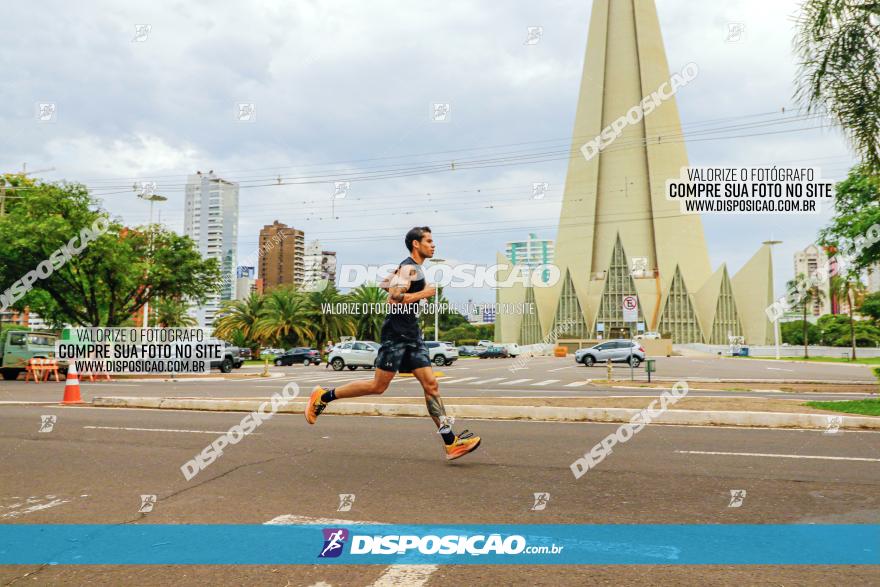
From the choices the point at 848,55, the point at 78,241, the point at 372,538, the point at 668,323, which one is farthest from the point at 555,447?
the point at 668,323

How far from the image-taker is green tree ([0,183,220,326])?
29.0 meters

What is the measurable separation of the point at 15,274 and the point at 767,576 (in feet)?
113

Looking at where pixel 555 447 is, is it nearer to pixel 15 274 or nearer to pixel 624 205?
pixel 15 274

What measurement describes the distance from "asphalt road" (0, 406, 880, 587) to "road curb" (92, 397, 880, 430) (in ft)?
2.56

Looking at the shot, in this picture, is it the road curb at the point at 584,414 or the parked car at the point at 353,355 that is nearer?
the road curb at the point at 584,414

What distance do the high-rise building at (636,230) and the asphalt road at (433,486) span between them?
8177 cm

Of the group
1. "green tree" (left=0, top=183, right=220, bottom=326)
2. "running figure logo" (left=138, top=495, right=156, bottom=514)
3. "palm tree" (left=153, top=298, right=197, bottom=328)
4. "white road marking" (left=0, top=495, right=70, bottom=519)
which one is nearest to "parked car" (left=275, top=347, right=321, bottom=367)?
"green tree" (left=0, top=183, right=220, bottom=326)

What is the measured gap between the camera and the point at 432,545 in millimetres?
3705

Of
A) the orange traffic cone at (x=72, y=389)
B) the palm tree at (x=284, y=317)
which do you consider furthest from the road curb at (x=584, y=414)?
the palm tree at (x=284, y=317)

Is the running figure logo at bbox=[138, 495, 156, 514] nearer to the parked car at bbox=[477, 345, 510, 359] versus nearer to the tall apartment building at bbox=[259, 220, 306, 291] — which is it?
the parked car at bbox=[477, 345, 510, 359]

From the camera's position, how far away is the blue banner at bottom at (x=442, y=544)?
3.50 m

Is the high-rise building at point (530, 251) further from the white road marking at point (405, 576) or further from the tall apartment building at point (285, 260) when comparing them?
the white road marking at point (405, 576)

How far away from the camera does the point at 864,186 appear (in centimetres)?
1928

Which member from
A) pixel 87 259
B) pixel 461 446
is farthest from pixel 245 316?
pixel 461 446
